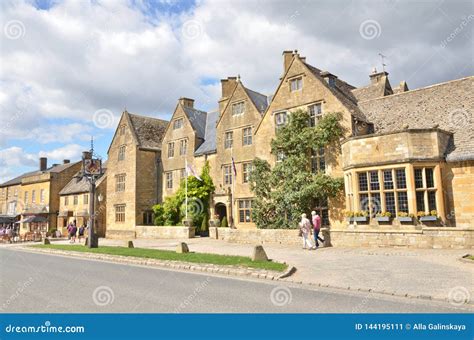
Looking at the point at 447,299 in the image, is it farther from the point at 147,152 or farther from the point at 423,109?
the point at 147,152

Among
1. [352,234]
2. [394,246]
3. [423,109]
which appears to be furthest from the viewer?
[423,109]

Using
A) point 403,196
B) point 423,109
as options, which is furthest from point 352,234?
point 423,109

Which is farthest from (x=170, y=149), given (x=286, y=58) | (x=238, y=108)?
(x=286, y=58)

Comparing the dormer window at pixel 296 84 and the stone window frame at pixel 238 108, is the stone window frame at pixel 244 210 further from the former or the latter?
the dormer window at pixel 296 84

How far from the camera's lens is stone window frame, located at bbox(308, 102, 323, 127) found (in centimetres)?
2554

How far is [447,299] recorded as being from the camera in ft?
27.6

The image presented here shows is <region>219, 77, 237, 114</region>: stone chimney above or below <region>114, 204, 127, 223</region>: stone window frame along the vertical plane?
above

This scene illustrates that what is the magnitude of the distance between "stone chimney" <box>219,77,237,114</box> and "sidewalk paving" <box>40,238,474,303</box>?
2198 cm

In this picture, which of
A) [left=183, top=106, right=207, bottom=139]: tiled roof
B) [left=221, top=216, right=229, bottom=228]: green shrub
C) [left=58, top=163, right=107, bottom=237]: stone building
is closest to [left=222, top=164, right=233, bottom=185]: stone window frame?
[left=221, top=216, right=229, bottom=228]: green shrub

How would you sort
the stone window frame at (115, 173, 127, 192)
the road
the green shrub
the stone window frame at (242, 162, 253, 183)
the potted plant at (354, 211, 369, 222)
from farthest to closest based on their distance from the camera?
the stone window frame at (115, 173, 127, 192), the green shrub, the stone window frame at (242, 162, 253, 183), the potted plant at (354, 211, 369, 222), the road

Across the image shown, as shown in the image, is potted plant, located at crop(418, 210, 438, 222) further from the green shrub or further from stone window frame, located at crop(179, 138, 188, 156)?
stone window frame, located at crop(179, 138, 188, 156)

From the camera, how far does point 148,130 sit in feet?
136

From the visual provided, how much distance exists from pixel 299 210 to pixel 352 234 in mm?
5841

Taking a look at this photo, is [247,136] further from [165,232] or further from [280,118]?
[165,232]
